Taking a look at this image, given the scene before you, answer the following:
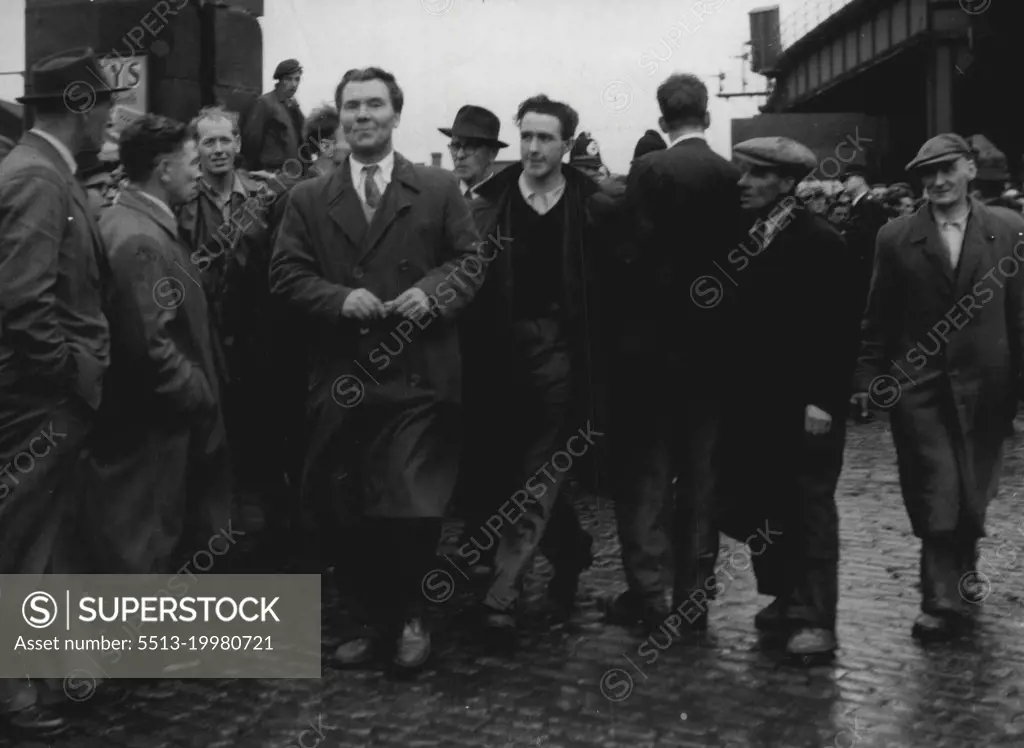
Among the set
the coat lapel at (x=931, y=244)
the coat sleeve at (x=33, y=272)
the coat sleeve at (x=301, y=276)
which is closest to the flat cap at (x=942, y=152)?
the coat lapel at (x=931, y=244)

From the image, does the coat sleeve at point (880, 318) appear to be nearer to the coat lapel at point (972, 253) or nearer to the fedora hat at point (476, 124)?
the coat lapel at point (972, 253)

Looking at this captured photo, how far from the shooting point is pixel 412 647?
20.2 feet

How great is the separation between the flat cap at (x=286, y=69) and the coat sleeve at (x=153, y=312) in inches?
312

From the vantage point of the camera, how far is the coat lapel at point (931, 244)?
691 cm

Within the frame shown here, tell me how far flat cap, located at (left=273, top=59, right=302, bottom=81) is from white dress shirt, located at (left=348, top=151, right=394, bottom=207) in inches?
292

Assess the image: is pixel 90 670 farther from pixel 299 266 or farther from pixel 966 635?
pixel 966 635

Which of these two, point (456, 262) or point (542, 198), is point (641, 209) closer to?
point (542, 198)

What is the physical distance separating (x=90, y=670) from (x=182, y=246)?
1.67 m

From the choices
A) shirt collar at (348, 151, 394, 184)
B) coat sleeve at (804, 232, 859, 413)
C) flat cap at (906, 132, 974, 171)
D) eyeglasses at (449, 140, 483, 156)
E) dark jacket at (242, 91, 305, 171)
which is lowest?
coat sleeve at (804, 232, 859, 413)

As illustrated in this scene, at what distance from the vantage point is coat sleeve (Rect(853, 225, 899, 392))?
7.09 meters

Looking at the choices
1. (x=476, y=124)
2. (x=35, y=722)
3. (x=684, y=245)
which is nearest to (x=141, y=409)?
(x=35, y=722)

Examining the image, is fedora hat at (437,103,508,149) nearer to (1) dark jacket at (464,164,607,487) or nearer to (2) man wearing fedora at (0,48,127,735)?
(1) dark jacket at (464,164,607,487)

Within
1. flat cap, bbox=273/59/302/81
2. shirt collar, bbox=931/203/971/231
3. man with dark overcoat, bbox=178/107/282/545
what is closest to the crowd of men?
shirt collar, bbox=931/203/971/231

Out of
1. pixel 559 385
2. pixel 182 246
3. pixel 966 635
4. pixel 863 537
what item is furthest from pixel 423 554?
pixel 863 537
